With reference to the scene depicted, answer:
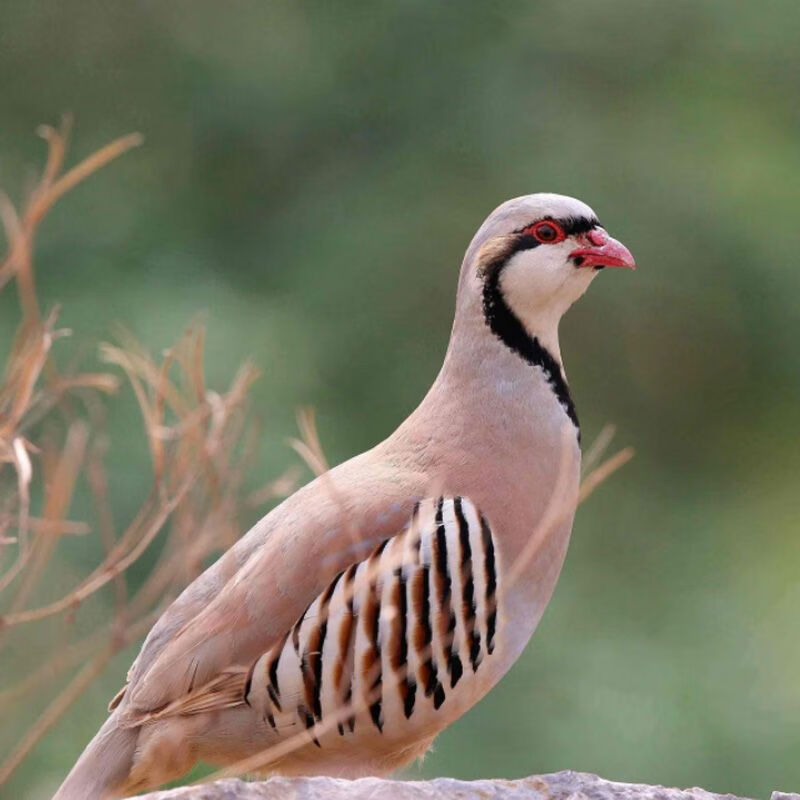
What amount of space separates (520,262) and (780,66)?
1086 centimetres

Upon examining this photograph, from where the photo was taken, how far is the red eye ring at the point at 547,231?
4.09 meters

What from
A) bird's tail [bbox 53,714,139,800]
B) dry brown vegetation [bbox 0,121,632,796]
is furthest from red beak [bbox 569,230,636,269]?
bird's tail [bbox 53,714,139,800]

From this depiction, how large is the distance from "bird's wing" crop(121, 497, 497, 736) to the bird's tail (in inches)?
3.0

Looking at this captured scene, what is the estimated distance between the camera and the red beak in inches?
161

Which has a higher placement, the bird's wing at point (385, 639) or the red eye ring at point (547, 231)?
the red eye ring at point (547, 231)

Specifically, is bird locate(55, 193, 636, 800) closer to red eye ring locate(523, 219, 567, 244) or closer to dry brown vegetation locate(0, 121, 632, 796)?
red eye ring locate(523, 219, 567, 244)

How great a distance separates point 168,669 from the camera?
3.86m

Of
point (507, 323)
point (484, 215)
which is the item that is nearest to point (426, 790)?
point (507, 323)

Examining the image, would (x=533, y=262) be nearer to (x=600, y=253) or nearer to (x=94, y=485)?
(x=600, y=253)

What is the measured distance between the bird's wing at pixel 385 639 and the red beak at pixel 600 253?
2.17 ft

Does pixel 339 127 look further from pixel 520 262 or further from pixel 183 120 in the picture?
pixel 520 262

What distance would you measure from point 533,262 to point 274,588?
3.00ft

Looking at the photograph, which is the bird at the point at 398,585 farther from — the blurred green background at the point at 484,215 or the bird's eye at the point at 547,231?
the blurred green background at the point at 484,215

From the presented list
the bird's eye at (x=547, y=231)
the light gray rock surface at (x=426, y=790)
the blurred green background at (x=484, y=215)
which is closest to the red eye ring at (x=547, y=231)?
the bird's eye at (x=547, y=231)
